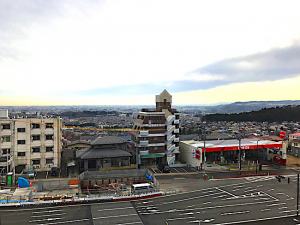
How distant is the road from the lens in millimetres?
25234

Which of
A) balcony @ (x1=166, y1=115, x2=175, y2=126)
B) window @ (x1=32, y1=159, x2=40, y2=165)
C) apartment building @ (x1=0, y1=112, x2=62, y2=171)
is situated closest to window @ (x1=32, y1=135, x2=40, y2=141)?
apartment building @ (x1=0, y1=112, x2=62, y2=171)

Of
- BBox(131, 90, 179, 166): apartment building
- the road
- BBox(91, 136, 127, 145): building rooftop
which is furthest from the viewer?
BBox(131, 90, 179, 166): apartment building

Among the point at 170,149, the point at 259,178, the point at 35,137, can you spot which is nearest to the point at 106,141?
the point at 35,137

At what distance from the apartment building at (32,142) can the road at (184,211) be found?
21.0 meters

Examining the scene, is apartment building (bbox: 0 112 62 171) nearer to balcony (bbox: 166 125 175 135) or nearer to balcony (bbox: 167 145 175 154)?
balcony (bbox: 167 145 175 154)

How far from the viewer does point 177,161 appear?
193ft

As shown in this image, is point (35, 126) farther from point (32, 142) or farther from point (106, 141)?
point (106, 141)

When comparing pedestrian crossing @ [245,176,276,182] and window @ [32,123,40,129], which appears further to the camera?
window @ [32,123,40,129]

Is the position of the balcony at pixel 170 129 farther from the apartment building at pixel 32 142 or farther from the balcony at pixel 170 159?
the apartment building at pixel 32 142

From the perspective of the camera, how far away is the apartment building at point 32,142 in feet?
152

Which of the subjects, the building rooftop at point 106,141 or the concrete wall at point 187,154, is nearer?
the building rooftop at point 106,141

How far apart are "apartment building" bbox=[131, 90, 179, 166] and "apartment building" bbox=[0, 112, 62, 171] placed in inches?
688

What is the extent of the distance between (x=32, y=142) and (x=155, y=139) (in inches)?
1014

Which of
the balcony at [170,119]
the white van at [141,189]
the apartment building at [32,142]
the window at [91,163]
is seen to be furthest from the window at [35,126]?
the balcony at [170,119]
